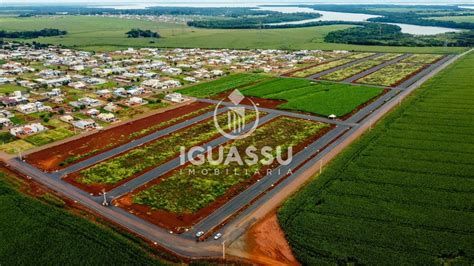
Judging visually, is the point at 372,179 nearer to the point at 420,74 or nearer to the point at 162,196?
the point at 162,196

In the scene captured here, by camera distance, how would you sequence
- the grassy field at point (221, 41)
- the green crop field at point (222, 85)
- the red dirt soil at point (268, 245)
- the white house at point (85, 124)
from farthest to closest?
the grassy field at point (221, 41) → the green crop field at point (222, 85) → the white house at point (85, 124) → the red dirt soil at point (268, 245)

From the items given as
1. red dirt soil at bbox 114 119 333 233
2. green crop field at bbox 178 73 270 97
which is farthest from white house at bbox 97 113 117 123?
red dirt soil at bbox 114 119 333 233

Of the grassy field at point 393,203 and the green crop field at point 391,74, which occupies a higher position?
the green crop field at point 391,74

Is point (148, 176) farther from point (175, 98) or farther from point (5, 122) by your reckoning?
point (175, 98)

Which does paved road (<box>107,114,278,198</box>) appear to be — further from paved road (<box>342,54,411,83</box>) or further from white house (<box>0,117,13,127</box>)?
paved road (<box>342,54,411,83</box>)

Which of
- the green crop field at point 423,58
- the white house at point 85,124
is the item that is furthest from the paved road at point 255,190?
the green crop field at point 423,58

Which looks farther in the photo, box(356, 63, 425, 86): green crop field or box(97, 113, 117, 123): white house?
box(356, 63, 425, 86): green crop field

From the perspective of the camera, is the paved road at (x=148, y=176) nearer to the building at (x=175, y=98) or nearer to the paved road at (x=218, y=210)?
the paved road at (x=218, y=210)
